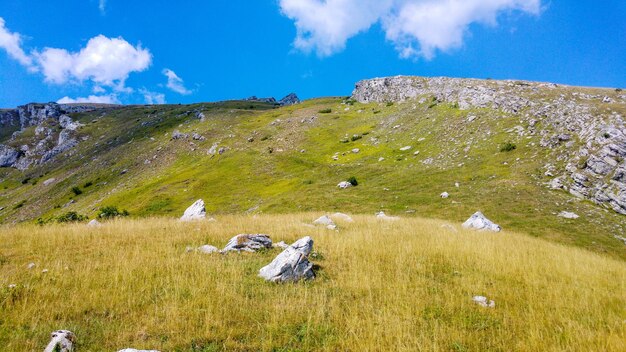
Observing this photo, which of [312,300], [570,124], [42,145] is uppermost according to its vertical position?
[42,145]

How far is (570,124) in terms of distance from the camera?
4238 cm

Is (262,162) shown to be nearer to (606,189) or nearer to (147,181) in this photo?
(147,181)

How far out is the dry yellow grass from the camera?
6.48 m

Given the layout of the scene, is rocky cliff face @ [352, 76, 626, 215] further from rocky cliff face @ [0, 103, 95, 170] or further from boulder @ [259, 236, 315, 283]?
rocky cliff face @ [0, 103, 95, 170]

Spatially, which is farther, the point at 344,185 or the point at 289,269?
the point at 344,185

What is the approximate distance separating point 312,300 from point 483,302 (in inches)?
177

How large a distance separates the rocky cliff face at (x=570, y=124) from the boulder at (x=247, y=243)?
1309 inches

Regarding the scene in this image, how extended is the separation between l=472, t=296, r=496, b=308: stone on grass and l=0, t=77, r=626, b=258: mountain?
22.3m

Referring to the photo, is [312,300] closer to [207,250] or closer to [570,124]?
[207,250]

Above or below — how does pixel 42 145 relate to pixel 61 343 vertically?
above

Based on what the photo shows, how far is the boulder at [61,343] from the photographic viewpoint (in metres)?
5.69

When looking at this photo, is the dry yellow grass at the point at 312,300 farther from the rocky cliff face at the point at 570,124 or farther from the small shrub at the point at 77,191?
the small shrub at the point at 77,191

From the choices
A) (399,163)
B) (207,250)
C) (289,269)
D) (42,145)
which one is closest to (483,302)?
(289,269)

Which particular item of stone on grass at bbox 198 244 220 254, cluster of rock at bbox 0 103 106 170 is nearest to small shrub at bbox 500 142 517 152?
stone on grass at bbox 198 244 220 254
